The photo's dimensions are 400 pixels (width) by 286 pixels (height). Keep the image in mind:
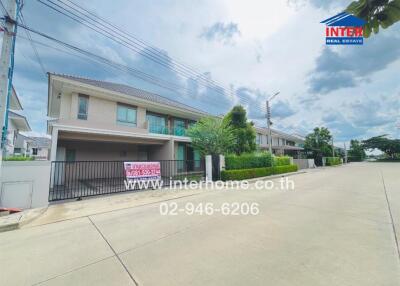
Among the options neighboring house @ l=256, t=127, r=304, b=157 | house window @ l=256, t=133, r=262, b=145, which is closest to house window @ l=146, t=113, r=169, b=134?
neighboring house @ l=256, t=127, r=304, b=157

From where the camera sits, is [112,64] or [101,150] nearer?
[112,64]

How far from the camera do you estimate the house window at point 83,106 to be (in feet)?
41.0

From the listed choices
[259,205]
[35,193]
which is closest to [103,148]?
[35,193]

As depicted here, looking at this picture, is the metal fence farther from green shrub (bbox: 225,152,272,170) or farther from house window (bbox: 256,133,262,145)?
house window (bbox: 256,133,262,145)

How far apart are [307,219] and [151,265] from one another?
4.21 meters

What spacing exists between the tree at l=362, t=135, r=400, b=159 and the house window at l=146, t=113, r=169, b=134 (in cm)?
6788

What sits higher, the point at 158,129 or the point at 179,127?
the point at 179,127

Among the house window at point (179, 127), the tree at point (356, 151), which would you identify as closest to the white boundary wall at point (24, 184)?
the house window at point (179, 127)

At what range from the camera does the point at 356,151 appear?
65.1 meters

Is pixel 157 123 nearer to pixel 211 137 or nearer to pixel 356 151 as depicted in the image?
pixel 211 137

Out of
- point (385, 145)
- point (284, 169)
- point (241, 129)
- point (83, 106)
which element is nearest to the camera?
point (83, 106)

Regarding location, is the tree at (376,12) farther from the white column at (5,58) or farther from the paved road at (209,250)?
the white column at (5,58)

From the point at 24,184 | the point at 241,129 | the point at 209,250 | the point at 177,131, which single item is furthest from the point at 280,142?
the point at 24,184

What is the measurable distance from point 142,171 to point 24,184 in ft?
15.3
